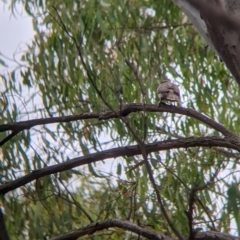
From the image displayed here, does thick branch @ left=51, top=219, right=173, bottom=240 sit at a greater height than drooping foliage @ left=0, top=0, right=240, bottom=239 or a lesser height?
lesser

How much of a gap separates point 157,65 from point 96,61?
1.18 ft

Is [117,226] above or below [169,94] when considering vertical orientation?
below

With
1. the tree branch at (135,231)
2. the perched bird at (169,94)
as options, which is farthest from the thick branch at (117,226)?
the perched bird at (169,94)

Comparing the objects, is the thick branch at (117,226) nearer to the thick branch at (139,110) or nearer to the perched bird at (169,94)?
the thick branch at (139,110)

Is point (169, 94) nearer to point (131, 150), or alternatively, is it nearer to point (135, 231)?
point (131, 150)

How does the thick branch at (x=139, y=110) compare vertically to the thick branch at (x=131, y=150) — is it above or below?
above

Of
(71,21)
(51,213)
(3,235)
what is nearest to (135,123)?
(51,213)

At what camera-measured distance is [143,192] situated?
10.2ft

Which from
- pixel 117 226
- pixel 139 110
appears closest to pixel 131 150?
pixel 139 110

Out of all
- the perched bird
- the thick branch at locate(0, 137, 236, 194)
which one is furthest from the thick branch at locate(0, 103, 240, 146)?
the perched bird

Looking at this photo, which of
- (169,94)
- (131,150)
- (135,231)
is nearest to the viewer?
(135,231)

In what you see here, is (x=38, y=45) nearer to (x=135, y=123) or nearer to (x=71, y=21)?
(x=71, y=21)

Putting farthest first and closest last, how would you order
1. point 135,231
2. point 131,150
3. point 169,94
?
point 169,94, point 131,150, point 135,231

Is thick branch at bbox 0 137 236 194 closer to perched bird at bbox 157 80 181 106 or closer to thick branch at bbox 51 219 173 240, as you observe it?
thick branch at bbox 51 219 173 240
